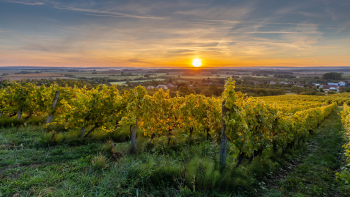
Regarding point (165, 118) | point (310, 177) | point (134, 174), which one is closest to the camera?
point (134, 174)

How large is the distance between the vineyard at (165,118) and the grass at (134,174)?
0.28m

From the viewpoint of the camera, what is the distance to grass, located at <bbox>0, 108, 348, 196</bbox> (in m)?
3.67

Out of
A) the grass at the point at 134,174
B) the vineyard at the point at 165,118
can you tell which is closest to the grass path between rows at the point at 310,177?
the grass at the point at 134,174

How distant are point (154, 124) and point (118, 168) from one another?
2.81m

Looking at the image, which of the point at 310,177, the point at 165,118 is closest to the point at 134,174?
the point at 165,118

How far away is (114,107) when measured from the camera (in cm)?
772

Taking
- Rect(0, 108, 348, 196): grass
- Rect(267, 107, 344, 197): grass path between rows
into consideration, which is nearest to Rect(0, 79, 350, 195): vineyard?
Rect(0, 108, 348, 196): grass

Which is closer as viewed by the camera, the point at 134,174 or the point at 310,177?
the point at 134,174

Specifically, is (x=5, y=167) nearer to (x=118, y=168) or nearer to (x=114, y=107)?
(x=118, y=168)

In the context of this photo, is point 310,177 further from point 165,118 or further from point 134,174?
point 134,174

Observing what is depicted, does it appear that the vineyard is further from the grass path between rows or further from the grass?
the grass path between rows

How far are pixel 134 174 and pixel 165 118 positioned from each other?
344 centimetres

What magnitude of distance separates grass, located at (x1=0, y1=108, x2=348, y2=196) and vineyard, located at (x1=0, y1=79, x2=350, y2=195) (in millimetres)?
278

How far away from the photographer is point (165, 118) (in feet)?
24.3
